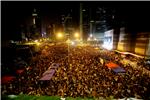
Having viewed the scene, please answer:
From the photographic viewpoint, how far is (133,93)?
1416 cm

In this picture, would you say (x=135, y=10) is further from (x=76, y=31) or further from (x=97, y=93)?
(x=76, y=31)

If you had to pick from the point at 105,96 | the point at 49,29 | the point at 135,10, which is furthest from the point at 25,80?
the point at 49,29

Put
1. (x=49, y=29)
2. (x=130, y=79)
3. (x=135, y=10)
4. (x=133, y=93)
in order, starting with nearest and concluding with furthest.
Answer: (x=133, y=93)
(x=130, y=79)
(x=135, y=10)
(x=49, y=29)

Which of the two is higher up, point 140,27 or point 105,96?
point 140,27

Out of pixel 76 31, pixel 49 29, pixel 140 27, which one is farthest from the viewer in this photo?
pixel 49 29

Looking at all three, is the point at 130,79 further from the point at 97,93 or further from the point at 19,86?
the point at 19,86

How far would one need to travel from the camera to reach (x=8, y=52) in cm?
2438

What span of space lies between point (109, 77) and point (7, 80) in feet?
33.4

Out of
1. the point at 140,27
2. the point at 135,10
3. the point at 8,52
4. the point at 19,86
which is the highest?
the point at 135,10

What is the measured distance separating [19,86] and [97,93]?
704 cm

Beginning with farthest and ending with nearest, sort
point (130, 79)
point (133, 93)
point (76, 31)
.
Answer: point (76, 31), point (130, 79), point (133, 93)

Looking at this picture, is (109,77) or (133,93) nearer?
(133,93)

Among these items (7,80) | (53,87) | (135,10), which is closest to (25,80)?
(7,80)

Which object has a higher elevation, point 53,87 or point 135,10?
point 135,10
